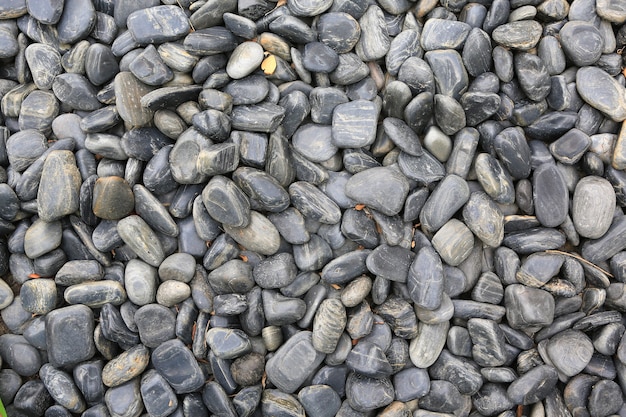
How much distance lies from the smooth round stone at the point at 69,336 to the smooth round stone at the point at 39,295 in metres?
0.04

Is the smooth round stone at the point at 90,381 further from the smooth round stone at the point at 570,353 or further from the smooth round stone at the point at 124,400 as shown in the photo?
the smooth round stone at the point at 570,353

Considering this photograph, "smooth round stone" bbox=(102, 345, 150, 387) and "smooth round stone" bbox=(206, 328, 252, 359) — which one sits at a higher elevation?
"smooth round stone" bbox=(206, 328, 252, 359)

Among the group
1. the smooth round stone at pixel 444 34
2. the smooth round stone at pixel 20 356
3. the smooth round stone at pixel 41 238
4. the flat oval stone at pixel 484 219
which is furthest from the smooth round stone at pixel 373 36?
the smooth round stone at pixel 20 356

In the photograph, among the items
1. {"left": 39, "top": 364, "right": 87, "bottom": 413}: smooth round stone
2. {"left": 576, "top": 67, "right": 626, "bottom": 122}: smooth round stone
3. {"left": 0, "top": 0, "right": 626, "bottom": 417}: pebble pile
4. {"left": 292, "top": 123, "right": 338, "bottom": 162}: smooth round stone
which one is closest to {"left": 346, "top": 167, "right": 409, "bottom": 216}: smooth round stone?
{"left": 0, "top": 0, "right": 626, "bottom": 417}: pebble pile

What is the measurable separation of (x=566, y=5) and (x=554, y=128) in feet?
1.23

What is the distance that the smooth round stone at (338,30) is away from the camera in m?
1.65

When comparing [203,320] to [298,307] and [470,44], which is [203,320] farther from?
[470,44]

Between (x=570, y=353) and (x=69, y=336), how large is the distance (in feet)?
4.53

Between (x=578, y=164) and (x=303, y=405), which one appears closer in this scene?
(x=303, y=405)

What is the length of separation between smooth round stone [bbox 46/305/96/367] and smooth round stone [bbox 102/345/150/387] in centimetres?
8

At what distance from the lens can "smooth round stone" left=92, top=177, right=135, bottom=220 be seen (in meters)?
1.57

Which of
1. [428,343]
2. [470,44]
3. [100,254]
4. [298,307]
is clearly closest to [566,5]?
[470,44]

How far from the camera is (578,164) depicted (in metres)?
1.66

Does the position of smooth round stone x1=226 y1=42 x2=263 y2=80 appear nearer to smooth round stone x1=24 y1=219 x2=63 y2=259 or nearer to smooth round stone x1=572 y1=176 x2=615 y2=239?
smooth round stone x1=24 y1=219 x2=63 y2=259
